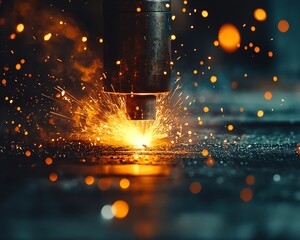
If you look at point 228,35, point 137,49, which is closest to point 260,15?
point 228,35

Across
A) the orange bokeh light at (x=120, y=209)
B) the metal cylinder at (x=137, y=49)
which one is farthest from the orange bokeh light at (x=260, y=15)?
the orange bokeh light at (x=120, y=209)

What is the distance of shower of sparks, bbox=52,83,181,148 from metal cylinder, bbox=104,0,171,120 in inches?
18.7

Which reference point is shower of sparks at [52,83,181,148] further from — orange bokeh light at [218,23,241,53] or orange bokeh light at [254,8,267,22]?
orange bokeh light at [254,8,267,22]

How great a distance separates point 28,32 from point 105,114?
13.8 feet

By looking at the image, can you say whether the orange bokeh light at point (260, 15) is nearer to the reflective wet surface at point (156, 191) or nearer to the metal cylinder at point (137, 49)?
the reflective wet surface at point (156, 191)

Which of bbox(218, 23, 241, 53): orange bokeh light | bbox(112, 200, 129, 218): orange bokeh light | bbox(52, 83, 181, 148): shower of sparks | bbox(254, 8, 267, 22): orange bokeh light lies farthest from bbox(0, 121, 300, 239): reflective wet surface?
bbox(254, 8, 267, 22): orange bokeh light

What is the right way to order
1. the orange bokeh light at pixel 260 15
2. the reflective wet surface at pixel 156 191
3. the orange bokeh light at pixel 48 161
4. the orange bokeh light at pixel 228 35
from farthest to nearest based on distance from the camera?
the orange bokeh light at pixel 260 15, the orange bokeh light at pixel 228 35, the orange bokeh light at pixel 48 161, the reflective wet surface at pixel 156 191

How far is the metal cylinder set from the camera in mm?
10258

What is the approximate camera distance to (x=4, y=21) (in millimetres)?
16672

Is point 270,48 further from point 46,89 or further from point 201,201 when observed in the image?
point 201,201

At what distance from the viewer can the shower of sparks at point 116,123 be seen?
11461 millimetres

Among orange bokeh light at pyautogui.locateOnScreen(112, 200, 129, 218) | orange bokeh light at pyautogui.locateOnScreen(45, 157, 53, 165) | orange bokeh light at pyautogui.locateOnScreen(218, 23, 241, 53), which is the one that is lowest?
orange bokeh light at pyautogui.locateOnScreen(112, 200, 129, 218)

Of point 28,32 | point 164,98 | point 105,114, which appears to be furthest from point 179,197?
point 28,32

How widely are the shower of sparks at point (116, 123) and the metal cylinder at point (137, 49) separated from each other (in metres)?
0.48
